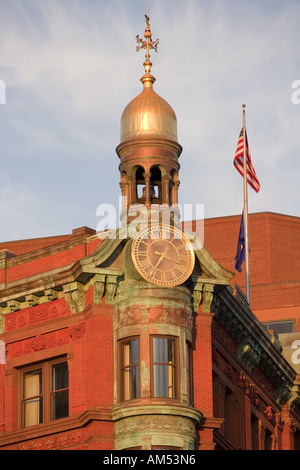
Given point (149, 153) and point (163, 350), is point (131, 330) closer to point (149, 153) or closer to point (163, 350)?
point (163, 350)

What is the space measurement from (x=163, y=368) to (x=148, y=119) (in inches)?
396

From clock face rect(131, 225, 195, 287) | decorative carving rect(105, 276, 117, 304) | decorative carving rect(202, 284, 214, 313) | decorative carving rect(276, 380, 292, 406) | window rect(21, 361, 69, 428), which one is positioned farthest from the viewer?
decorative carving rect(276, 380, 292, 406)

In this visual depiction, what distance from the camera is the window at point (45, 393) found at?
1982 inches

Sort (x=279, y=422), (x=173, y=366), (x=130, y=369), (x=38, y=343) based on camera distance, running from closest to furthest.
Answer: (x=130, y=369), (x=173, y=366), (x=38, y=343), (x=279, y=422)

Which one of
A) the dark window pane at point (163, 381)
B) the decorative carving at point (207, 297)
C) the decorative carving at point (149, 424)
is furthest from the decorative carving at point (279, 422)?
the decorative carving at point (149, 424)

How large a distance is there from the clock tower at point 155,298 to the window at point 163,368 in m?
0.04

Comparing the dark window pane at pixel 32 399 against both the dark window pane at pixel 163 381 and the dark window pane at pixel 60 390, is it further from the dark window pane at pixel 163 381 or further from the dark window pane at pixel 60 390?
the dark window pane at pixel 163 381

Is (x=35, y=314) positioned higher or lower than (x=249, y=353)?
lower

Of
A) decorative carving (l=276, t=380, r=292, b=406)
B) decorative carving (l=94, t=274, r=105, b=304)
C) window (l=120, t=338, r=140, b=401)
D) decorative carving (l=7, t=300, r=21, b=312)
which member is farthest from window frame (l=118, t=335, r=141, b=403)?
decorative carving (l=276, t=380, r=292, b=406)

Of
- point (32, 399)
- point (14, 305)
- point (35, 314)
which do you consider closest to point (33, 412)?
point (32, 399)

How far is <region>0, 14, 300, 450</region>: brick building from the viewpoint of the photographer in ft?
157

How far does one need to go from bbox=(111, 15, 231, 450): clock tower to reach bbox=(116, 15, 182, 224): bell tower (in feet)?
0.13

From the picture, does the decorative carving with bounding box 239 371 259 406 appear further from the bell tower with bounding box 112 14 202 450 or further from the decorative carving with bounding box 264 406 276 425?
the bell tower with bounding box 112 14 202 450

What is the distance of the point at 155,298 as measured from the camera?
160 ft
